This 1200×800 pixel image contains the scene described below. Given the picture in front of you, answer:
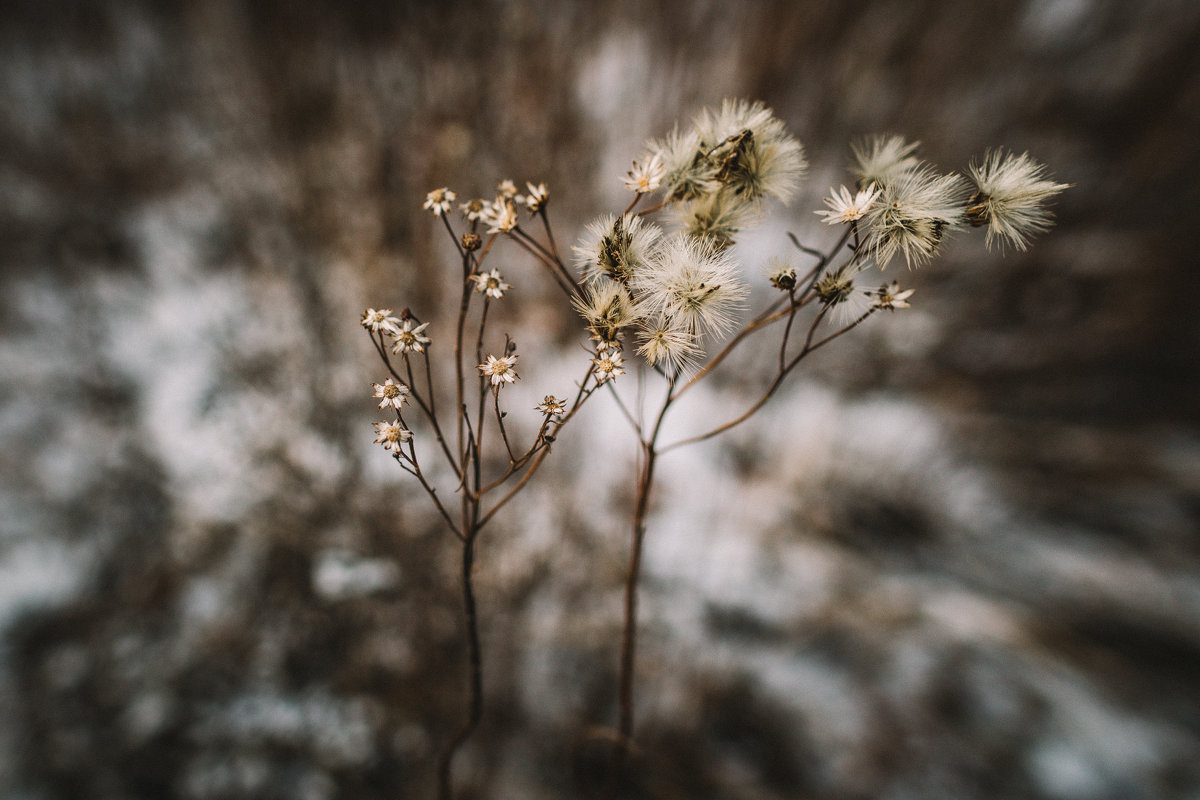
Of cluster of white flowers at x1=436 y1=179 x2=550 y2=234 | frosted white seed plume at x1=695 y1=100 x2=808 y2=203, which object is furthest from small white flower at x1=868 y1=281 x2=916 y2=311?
cluster of white flowers at x1=436 y1=179 x2=550 y2=234

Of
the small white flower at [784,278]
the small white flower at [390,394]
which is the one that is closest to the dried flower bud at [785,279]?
the small white flower at [784,278]

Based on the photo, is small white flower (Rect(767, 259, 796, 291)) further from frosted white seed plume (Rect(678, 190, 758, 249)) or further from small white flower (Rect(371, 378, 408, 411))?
small white flower (Rect(371, 378, 408, 411))

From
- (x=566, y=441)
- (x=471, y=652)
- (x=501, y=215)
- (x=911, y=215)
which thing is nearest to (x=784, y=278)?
(x=911, y=215)

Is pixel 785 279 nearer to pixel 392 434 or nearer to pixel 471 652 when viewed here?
pixel 392 434

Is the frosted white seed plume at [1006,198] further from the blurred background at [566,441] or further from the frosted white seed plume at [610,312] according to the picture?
the blurred background at [566,441]

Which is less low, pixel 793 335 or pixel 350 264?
pixel 350 264

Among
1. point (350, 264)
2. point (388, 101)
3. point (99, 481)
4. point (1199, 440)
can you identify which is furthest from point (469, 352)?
point (1199, 440)

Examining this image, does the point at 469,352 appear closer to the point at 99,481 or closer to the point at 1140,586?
the point at 99,481
